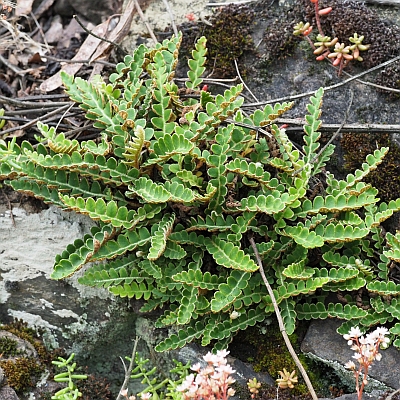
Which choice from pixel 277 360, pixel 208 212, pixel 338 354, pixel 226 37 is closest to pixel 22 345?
pixel 208 212

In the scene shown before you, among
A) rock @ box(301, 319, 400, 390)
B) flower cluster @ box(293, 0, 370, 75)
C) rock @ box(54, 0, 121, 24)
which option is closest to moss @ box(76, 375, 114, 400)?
rock @ box(301, 319, 400, 390)

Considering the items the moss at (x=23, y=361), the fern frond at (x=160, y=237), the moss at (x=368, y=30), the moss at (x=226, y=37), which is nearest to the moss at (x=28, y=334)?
the moss at (x=23, y=361)

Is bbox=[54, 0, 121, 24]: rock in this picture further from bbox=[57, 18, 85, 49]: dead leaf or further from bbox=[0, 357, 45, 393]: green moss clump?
bbox=[0, 357, 45, 393]: green moss clump

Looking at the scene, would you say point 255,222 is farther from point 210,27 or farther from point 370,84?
point 210,27

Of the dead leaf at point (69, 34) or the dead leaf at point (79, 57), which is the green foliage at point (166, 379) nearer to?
the dead leaf at point (79, 57)

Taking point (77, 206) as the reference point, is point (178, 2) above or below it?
above

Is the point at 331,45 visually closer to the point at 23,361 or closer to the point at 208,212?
the point at 208,212

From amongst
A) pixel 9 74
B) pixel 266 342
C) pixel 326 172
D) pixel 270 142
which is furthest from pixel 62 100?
pixel 266 342
